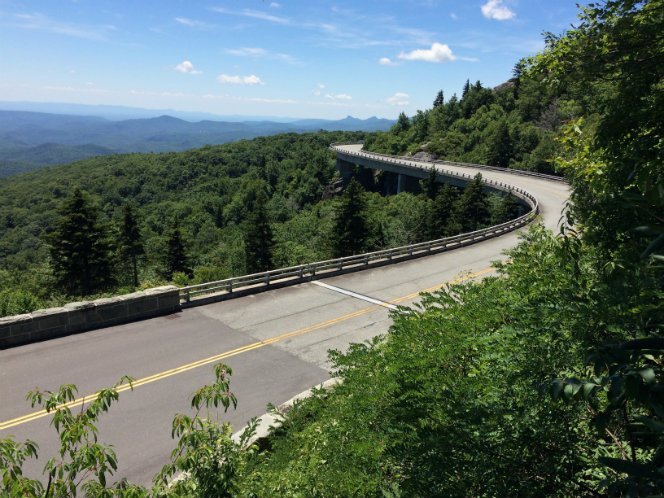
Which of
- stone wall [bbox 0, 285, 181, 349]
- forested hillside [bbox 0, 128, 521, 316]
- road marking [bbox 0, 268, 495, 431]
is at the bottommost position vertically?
forested hillside [bbox 0, 128, 521, 316]

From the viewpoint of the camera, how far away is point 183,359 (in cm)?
1127

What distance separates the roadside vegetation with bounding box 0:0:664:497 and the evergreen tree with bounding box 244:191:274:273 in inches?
1655

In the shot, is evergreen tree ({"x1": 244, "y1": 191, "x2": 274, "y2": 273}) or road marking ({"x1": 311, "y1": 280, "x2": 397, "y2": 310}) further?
evergreen tree ({"x1": 244, "y1": 191, "x2": 274, "y2": 273})

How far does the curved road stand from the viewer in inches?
330

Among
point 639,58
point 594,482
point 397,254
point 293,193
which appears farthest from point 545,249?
point 293,193

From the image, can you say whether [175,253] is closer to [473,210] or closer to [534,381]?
[473,210]

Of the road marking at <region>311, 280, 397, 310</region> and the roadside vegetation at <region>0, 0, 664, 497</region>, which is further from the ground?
the roadside vegetation at <region>0, 0, 664, 497</region>

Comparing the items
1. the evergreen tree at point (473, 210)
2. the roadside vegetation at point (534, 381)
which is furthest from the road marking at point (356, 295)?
the evergreen tree at point (473, 210)

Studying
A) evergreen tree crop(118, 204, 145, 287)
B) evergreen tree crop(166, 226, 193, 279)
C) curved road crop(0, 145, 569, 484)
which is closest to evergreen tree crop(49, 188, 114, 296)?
evergreen tree crop(166, 226, 193, 279)

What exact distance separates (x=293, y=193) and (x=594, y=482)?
136m

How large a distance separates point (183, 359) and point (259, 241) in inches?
1493

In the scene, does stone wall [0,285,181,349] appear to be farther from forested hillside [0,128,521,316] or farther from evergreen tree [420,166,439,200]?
evergreen tree [420,166,439,200]

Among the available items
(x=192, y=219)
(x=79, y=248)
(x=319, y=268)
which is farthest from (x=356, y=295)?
(x=192, y=219)

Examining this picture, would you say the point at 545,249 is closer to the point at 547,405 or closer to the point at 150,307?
the point at 547,405
